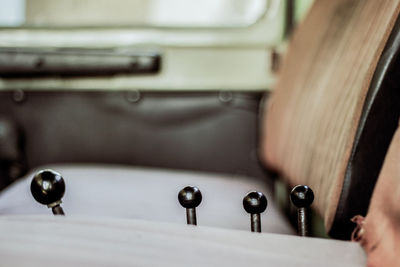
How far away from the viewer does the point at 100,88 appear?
1.86m

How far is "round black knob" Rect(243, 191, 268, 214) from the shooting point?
0.54 metres

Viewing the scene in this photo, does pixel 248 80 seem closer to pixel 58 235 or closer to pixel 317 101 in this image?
pixel 317 101

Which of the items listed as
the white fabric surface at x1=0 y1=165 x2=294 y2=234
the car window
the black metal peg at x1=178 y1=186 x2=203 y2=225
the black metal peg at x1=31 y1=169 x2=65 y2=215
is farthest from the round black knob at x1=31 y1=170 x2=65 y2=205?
the car window

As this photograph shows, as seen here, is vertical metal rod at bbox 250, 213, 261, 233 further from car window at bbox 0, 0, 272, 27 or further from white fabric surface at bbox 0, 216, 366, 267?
car window at bbox 0, 0, 272, 27

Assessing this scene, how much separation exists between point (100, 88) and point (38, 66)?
0.80 ft

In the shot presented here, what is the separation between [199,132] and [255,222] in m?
1.28

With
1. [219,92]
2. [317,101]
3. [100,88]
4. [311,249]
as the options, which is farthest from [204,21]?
[311,249]

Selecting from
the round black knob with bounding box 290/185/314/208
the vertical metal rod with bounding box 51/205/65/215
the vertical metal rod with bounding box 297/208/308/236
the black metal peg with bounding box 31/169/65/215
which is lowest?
the vertical metal rod with bounding box 297/208/308/236

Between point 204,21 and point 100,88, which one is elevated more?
point 204,21

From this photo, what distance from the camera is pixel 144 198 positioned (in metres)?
1.11

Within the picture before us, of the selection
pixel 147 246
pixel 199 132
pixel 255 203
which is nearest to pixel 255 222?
pixel 255 203

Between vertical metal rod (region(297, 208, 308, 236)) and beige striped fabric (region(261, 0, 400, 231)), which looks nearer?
vertical metal rod (region(297, 208, 308, 236))

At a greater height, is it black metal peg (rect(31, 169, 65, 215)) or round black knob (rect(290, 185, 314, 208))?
black metal peg (rect(31, 169, 65, 215))

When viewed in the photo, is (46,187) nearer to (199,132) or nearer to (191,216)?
(191,216)
